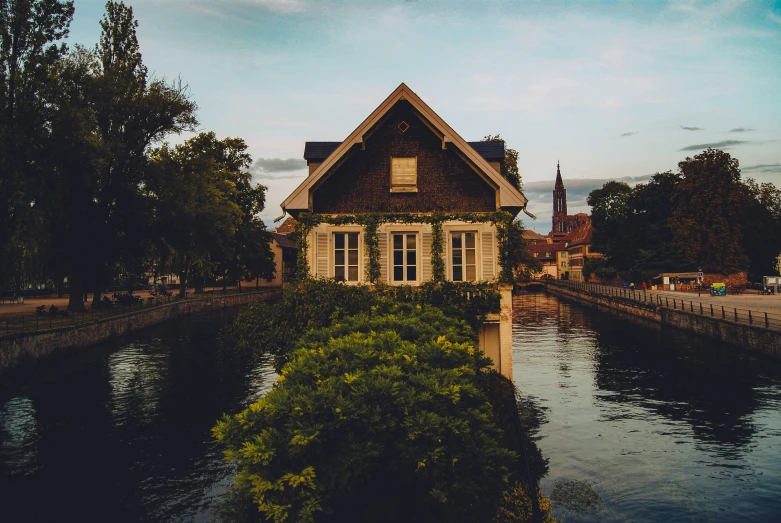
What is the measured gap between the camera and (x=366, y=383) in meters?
10.0

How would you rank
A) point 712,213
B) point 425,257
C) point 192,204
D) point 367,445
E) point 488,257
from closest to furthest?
1. point 367,445
2. point 488,257
3. point 425,257
4. point 192,204
5. point 712,213

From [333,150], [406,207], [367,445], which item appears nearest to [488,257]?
[406,207]

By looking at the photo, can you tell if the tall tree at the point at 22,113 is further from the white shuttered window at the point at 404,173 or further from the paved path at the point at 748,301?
the paved path at the point at 748,301

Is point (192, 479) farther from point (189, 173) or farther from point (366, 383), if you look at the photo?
point (189, 173)

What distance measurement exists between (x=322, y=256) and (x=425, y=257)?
4.24 metres

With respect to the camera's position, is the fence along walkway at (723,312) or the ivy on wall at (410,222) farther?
the fence along walkway at (723,312)

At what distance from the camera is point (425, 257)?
2353 centimetres

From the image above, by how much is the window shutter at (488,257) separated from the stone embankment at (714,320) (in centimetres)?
2222

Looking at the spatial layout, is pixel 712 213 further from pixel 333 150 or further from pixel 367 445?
pixel 367 445

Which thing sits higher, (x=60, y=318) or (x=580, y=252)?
(x=580, y=252)

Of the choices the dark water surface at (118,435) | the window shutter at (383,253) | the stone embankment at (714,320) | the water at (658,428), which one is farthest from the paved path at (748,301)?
the dark water surface at (118,435)

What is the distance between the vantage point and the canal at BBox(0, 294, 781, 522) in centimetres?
1647

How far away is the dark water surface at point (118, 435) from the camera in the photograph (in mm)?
16125

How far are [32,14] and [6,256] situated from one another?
56.2 feet
